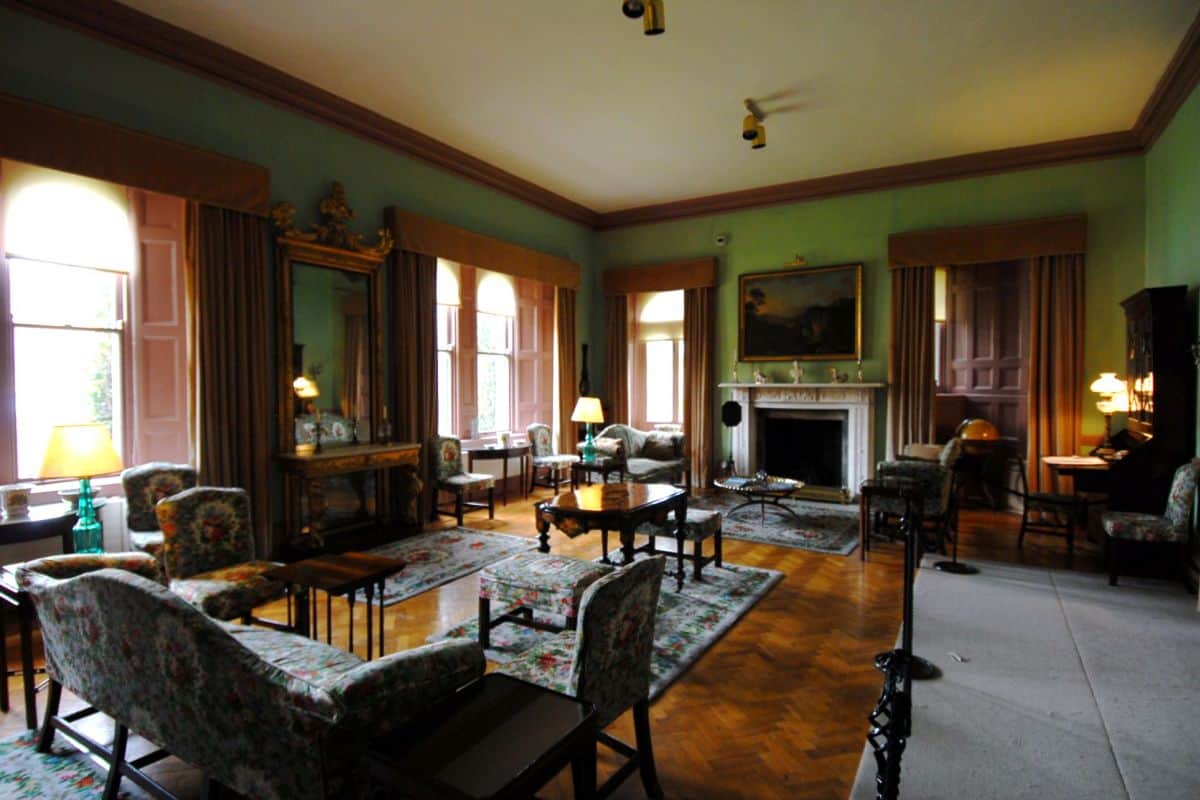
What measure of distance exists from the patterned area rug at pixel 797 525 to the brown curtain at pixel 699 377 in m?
0.83

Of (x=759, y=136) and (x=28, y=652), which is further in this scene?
(x=759, y=136)

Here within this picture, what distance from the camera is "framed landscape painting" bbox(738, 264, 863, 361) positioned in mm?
7422

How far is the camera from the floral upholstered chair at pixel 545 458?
24.8ft

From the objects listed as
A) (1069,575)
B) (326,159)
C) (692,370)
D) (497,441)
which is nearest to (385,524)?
(497,441)

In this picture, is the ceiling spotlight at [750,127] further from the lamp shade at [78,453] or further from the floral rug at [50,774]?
the floral rug at [50,774]

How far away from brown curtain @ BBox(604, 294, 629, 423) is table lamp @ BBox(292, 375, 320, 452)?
4.37m

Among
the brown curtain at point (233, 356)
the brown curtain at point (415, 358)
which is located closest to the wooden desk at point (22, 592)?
the brown curtain at point (233, 356)

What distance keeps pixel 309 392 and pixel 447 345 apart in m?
2.11

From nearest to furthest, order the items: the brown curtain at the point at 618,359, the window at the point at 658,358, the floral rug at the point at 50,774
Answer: the floral rug at the point at 50,774 → the window at the point at 658,358 → the brown curtain at the point at 618,359

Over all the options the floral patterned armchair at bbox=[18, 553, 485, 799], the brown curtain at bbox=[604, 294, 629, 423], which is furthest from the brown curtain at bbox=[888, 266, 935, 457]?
the floral patterned armchair at bbox=[18, 553, 485, 799]

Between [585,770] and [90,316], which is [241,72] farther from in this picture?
[585,770]

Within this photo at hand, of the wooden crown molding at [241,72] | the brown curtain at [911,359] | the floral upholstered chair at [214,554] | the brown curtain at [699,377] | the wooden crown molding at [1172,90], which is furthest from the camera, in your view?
the brown curtain at [699,377]

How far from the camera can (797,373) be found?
25.2 feet

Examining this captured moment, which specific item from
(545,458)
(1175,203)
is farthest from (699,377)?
(1175,203)
